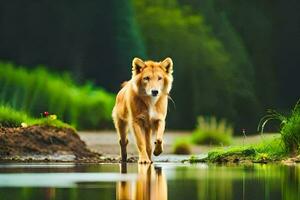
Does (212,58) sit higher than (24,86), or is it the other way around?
(212,58)

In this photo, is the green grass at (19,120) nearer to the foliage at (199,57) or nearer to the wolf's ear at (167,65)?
the wolf's ear at (167,65)

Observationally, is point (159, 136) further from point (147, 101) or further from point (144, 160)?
point (147, 101)

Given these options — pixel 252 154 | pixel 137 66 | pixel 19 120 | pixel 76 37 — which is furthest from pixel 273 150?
pixel 76 37

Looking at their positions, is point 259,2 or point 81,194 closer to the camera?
point 81,194

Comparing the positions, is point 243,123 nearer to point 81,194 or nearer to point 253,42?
point 253,42

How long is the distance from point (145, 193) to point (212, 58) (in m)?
30.9

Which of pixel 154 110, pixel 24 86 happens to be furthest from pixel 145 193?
pixel 24 86

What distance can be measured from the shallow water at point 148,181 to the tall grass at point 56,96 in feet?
45.3

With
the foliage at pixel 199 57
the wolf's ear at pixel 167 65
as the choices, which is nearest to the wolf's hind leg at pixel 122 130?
the wolf's ear at pixel 167 65

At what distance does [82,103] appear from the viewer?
3250 centimetres

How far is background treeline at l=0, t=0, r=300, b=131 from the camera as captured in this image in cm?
3803

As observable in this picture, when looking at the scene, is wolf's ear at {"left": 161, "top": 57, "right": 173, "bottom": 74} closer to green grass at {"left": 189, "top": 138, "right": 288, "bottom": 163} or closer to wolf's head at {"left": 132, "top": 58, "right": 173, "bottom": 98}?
wolf's head at {"left": 132, "top": 58, "right": 173, "bottom": 98}

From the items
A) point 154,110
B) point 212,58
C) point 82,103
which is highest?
point 212,58

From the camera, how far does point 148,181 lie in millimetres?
12094
